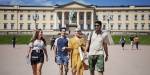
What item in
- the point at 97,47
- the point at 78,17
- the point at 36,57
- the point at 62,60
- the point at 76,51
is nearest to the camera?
the point at 97,47

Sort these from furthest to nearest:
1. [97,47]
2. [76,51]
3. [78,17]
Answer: [78,17]
[76,51]
[97,47]

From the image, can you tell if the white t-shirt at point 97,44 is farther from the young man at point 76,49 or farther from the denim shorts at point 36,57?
the denim shorts at point 36,57

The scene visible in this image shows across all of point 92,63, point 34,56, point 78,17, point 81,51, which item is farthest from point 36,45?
point 78,17

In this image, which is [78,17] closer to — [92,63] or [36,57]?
[36,57]

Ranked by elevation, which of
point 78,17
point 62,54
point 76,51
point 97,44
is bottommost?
point 78,17

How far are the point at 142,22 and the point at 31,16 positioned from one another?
2393 cm

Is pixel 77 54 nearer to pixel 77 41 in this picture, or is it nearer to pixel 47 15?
pixel 77 41

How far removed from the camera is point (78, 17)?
106875 mm

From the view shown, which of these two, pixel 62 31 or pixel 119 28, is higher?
pixel 62 31

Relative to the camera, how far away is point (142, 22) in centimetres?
10969

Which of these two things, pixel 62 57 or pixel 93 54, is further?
pixel 62 57

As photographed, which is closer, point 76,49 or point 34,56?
point 34,56

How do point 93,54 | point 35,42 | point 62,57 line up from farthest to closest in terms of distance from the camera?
point 62,57 → point 35,42 → point 93,54

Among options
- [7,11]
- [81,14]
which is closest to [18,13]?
[7,11]
